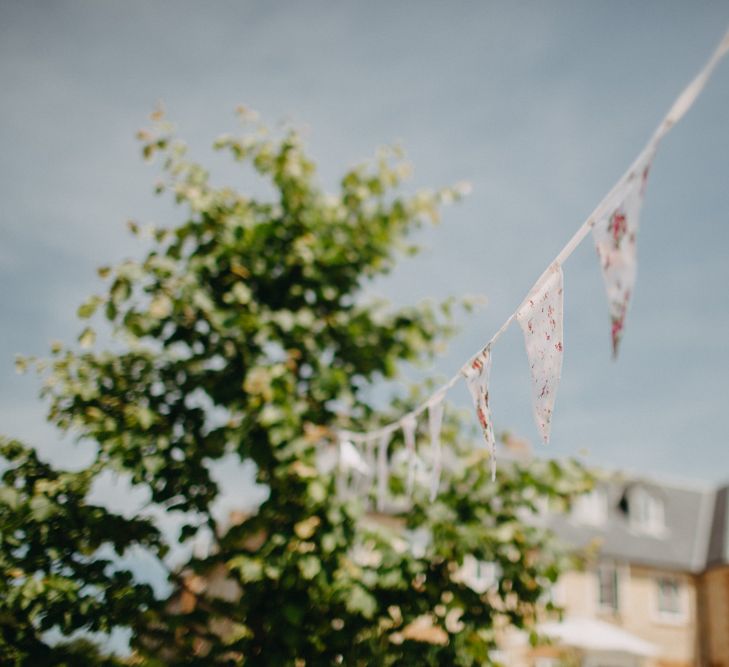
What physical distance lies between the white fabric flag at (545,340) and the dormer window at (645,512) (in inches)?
823

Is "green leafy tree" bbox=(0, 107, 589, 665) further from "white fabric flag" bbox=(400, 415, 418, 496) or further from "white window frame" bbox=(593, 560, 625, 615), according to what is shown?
"white window frame" bbox=(593, 560, 625, 615)

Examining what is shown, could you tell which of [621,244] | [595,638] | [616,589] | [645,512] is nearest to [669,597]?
[616,589]

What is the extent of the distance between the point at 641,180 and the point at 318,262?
3.77 m

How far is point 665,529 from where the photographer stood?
2027 cm

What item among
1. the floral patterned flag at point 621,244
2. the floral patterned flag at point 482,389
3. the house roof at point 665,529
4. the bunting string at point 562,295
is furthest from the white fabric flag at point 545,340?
the house roof at point 665,529

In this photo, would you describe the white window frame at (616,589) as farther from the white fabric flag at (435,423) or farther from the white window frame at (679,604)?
the white fabric flag at (435,423)

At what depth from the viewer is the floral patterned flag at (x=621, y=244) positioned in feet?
5.60

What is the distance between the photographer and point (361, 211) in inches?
226

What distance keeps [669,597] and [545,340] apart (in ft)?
68.4

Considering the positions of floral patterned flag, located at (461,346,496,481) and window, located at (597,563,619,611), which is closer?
floral patterned flag, located at (461,346,496,481)

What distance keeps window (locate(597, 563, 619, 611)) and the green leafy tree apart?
16402 millimetres

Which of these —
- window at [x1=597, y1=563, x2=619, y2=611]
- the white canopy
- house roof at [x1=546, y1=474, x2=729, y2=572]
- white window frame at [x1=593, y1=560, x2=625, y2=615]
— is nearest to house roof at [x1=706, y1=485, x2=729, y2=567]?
house roof at [x1=546, y1=474, x2=729, y2=572]

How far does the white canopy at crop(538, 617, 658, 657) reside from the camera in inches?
582

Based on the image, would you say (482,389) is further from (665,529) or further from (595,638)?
(665,529)
